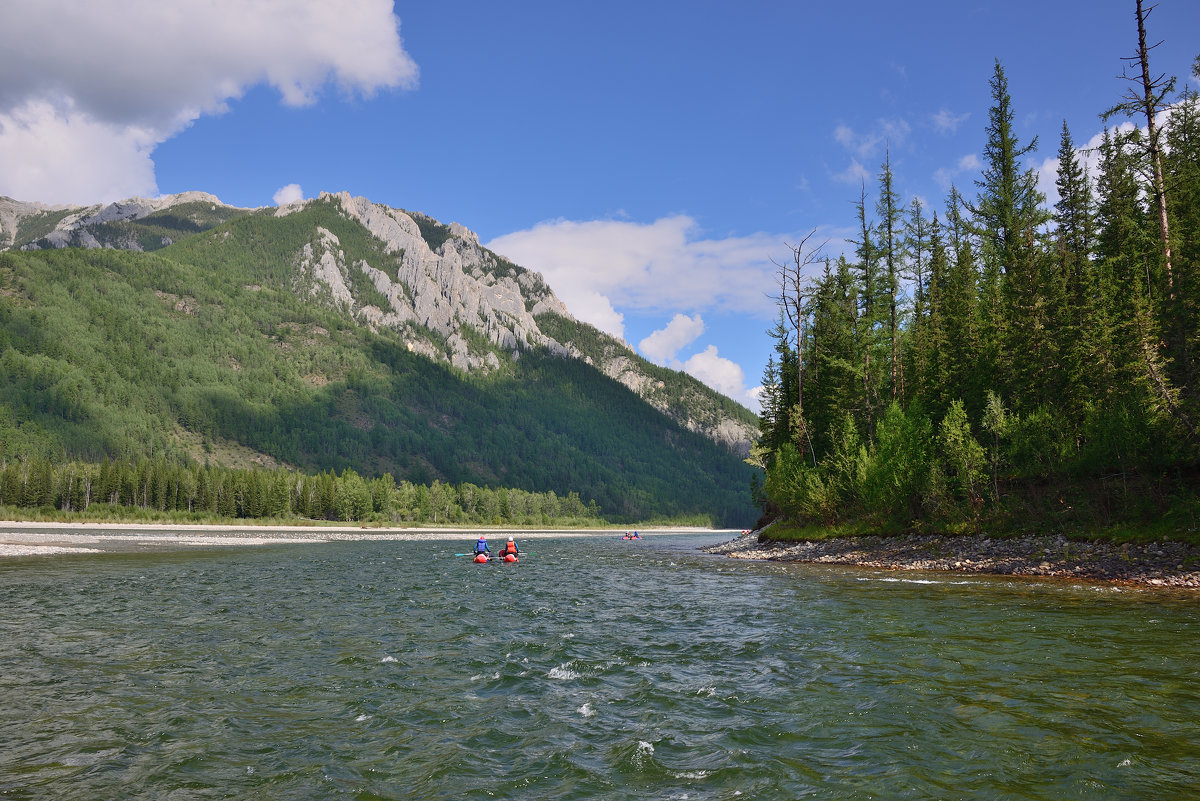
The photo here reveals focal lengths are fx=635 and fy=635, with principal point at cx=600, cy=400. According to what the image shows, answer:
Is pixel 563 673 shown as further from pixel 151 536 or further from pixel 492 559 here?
pixel 151 536

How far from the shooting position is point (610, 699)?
1414cm

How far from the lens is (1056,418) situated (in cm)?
4169

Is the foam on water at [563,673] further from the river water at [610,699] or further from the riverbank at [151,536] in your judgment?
the riverbank at [151,536]

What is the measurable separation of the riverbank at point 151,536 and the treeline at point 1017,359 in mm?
73259

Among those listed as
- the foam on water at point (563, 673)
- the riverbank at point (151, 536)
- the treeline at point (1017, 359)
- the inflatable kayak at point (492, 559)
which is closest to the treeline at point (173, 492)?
the riverbank at point (151, 536)

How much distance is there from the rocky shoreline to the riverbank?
232 feet

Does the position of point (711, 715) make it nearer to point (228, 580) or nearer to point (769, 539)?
point (228, 580)

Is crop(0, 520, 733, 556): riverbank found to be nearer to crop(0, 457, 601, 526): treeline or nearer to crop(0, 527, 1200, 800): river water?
crop(0, 457, 601, 526): treeline

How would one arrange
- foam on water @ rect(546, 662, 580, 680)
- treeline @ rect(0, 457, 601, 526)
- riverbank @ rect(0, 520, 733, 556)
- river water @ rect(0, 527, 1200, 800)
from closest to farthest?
river water @ rect(0, 527, 1200, 800), foam on water @ rect(546, 662, 580, 680), riverbank @ rect(0, 520, 733, 556), treeline @ rect(0, 457, 601, 526)

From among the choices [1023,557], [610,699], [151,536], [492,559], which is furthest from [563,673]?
[151,536]

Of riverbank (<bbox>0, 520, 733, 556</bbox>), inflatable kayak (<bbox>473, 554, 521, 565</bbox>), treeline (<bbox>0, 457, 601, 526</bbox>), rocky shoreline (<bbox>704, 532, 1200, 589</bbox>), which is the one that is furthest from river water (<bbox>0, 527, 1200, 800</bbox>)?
treeline (<bbox>0, 457, 601, 526</bbox>)

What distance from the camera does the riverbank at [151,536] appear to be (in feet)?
227

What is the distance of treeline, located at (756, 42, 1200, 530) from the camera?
34812mm

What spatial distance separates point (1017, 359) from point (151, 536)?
11290cm
